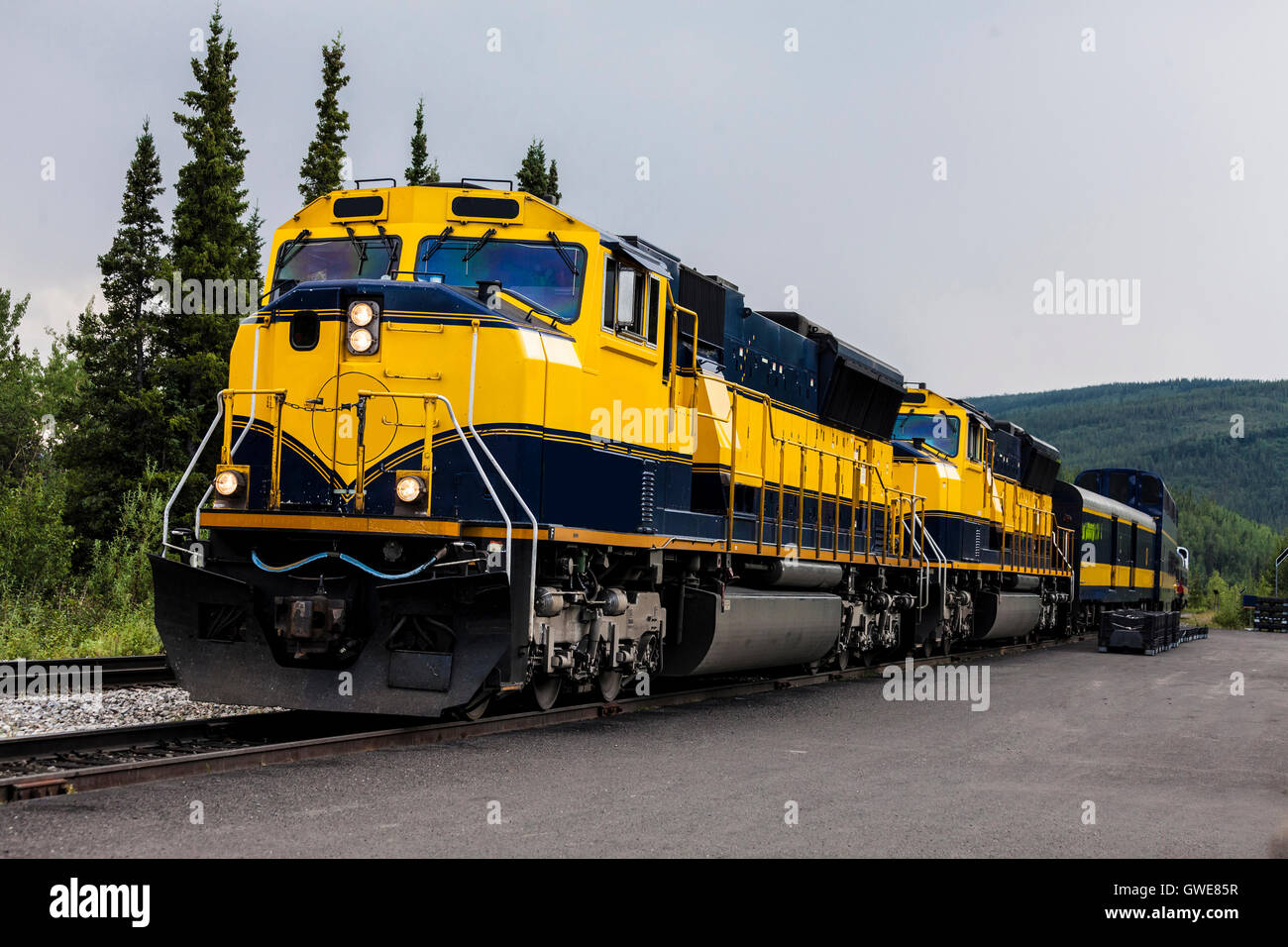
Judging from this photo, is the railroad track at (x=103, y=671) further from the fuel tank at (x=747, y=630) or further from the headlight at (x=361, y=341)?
the fuel tank at (x=747, y=630)

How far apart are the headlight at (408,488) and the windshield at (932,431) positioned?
15.0 meters

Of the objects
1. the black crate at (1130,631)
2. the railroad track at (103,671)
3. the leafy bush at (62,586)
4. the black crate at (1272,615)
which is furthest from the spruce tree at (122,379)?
the black crate at (1272,615)

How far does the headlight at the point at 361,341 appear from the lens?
9.53 m

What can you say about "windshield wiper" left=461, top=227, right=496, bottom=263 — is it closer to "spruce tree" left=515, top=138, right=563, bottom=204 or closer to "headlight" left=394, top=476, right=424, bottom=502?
"headlight" left=394, top=476, right=424, bottom=502

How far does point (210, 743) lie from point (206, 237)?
26.6m

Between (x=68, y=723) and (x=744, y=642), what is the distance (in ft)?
22.6

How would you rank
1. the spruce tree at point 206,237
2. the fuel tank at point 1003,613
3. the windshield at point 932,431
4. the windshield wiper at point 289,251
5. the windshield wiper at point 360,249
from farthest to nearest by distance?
the spruce tree at point 206,237, the fuel tank at point 1003,613, the windshield at point 932,431, the windshield wiper at point 289,251, the windshield wiper at point 360,249

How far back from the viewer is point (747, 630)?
13.6m

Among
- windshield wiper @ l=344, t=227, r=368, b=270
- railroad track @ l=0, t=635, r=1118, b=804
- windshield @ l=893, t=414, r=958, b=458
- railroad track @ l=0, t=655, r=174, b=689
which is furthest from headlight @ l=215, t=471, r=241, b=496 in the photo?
windshield @ l=893, t=414, r=958, b=458

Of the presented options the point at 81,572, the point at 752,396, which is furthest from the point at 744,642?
the point at 81,572

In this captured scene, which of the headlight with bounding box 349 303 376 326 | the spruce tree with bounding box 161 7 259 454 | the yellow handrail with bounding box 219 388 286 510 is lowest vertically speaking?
the yellow handrail with bounding box 219 388 286 510

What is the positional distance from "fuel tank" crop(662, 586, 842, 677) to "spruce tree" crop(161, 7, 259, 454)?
71.5 ft

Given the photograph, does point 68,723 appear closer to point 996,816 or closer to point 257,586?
point 257,586

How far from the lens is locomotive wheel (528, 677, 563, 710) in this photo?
1094cm
